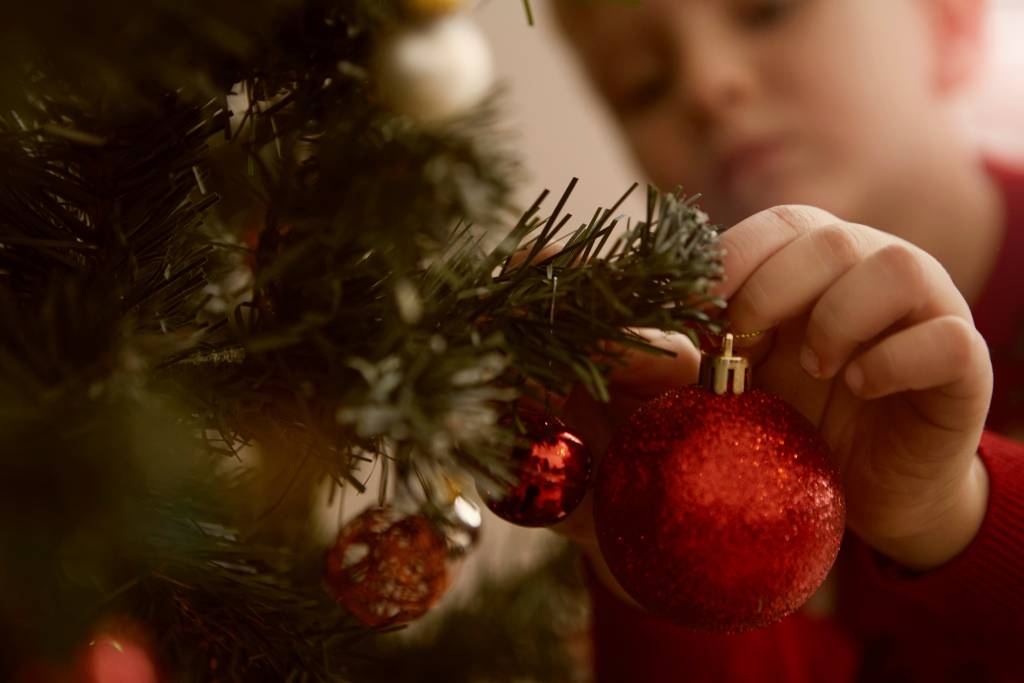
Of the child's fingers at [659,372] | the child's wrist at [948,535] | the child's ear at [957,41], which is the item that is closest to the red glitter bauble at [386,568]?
the child's fingers at [659,372]

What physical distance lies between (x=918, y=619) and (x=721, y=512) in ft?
2.16

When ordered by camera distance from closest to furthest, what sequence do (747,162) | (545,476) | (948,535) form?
(545,476) → (948,535) → (747,162)

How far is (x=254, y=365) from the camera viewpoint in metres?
0.26

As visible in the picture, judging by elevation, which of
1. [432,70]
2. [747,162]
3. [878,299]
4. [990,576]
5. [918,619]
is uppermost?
[432,70]

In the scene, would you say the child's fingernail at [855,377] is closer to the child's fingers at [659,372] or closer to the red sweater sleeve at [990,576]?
the child's fingers at [659,372]

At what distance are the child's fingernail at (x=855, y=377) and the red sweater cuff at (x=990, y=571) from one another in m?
0.20

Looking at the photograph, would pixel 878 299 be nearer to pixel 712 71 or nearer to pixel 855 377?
pixel 855 377

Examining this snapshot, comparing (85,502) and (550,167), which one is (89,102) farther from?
(550,167)

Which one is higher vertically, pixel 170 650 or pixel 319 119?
pixel 319 119

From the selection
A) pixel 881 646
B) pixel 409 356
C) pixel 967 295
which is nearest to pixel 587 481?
pixel 409 356

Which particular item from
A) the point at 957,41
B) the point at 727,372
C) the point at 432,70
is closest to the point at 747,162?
the point at 957,41

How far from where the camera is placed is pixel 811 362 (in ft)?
1.10

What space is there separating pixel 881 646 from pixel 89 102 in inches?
36.4

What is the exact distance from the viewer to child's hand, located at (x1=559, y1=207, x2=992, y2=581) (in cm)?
31
